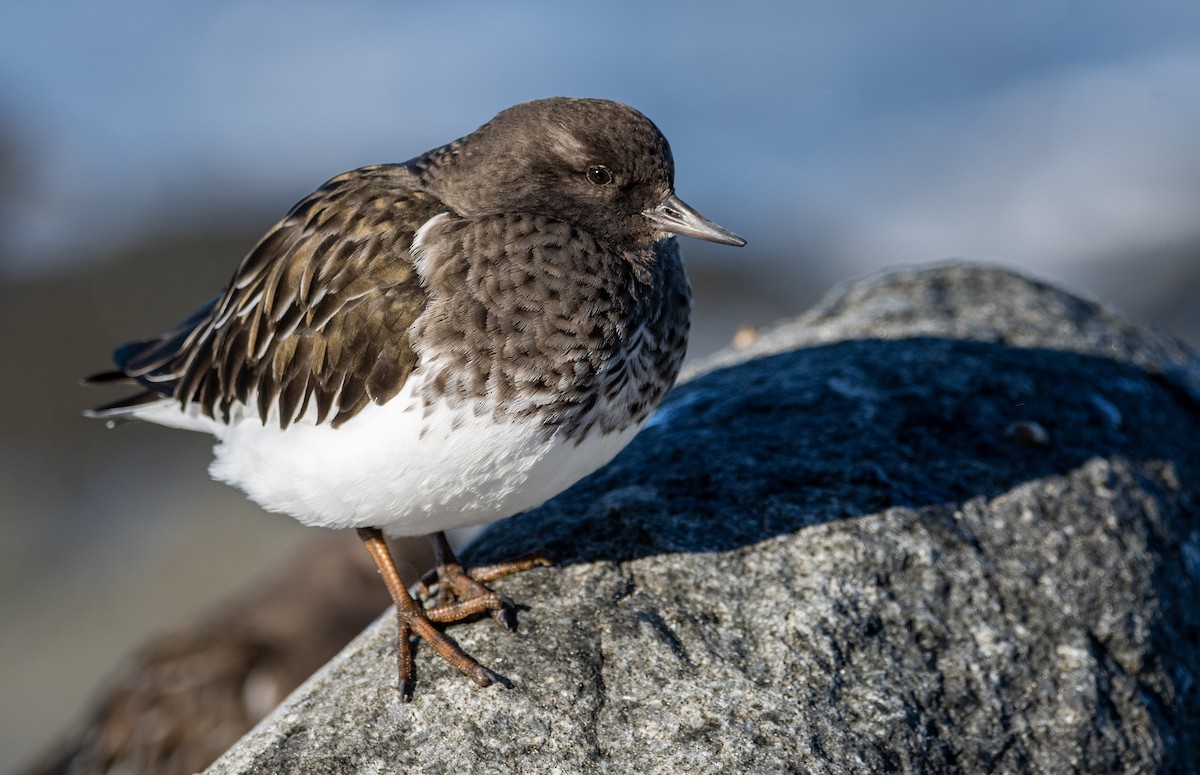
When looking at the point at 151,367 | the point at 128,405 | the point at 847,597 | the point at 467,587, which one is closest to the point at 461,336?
the point at 467,587

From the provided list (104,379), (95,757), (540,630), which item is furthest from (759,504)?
(95,757)

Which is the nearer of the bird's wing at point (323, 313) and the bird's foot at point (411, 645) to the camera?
the bird's foot at point (411, 645)

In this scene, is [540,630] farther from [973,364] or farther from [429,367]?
[973,364]

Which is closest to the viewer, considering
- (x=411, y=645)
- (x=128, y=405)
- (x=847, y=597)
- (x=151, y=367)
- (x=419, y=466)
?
(x=419, y=466)

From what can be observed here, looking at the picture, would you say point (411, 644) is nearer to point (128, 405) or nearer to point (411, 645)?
point (411, 645)

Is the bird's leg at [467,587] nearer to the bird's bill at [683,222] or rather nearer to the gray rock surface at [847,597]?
the gray rock surface at [847,597]

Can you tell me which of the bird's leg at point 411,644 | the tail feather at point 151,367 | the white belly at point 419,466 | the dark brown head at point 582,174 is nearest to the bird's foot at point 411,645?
the bird's leg at point 411,644

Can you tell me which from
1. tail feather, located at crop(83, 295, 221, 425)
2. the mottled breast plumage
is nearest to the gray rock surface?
the mottled breast plumage

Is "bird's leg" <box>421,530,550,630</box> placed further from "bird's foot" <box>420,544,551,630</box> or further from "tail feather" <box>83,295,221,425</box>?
"tail feather" <box>83,295,221,425</box>
